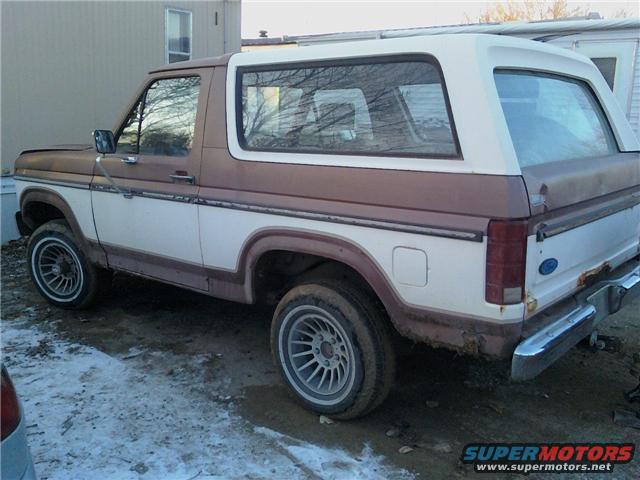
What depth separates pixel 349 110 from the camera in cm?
322

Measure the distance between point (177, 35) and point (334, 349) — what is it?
26.3 ft

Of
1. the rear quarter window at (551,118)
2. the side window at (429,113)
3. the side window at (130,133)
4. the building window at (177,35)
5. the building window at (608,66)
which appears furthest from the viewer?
the building window at (177,35)

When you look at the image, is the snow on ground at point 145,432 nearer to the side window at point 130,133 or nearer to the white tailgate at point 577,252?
the white tailgate at point 577,252

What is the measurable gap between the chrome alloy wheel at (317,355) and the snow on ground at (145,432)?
34 centimetres

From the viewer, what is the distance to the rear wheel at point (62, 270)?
190 inches

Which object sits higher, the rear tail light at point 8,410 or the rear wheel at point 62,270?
the rear tail light at point 8,410

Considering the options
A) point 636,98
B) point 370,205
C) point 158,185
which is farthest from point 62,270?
point 636,98

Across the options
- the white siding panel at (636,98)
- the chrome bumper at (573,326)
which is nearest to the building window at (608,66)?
the white siding panel at (636,98)

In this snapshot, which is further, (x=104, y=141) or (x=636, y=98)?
(x=636, y=98)

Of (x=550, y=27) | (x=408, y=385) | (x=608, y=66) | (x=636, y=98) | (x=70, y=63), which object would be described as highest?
(x=550, y=27)

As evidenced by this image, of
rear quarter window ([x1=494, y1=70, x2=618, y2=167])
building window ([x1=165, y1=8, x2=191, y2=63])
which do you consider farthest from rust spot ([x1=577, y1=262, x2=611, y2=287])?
building window ([x1=165, y1=8, x2=191, y2=63])

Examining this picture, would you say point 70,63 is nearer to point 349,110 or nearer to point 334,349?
point 349,110

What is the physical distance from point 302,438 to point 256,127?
1.85 m

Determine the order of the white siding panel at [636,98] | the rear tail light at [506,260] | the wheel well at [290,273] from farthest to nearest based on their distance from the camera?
the white siding panel at [636,98] < the wheel well at [290,273] < the rear tail light at [506,260]
